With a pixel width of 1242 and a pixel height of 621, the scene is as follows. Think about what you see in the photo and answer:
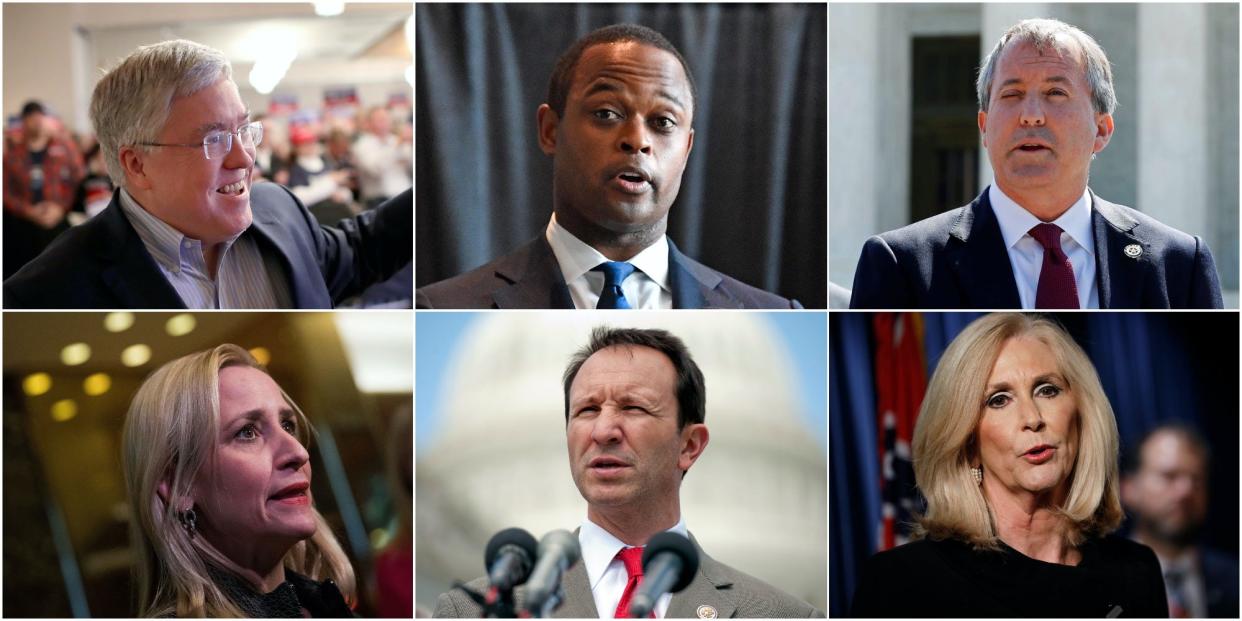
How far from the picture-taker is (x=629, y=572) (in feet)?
14.7

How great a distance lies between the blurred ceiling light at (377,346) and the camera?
4535mm

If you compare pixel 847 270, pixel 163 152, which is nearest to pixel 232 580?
pixel 163 152

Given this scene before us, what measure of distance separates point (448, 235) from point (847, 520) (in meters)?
1.52

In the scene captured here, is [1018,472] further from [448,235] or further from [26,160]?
[26,160]

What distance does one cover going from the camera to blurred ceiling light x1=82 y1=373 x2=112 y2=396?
453 centimetres

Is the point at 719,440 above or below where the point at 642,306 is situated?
below

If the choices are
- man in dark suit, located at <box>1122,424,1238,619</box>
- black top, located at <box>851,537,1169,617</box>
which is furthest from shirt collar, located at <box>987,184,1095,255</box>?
black top, located at <box>851,537,1169,617</box>

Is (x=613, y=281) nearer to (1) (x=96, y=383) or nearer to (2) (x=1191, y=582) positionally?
(1) (x=96, y=383)

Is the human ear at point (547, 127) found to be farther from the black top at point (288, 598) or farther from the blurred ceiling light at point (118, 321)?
the black top at point (288, 598)

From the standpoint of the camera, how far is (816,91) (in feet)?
15.0

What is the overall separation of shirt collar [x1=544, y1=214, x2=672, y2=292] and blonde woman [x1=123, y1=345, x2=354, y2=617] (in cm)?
94

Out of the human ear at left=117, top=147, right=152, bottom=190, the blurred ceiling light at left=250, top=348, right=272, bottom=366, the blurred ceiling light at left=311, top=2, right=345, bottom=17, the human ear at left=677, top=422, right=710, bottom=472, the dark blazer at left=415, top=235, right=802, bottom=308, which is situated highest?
the blurred ceiling light at left=311, top=2, right=345, bottom=17

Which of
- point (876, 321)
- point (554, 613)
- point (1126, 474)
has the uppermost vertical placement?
point (876, 321)

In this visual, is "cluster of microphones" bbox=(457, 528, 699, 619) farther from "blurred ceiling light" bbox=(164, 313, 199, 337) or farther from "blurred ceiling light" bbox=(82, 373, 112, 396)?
"blurred ceiling light" bbox=(82, 373, 112, 396)
